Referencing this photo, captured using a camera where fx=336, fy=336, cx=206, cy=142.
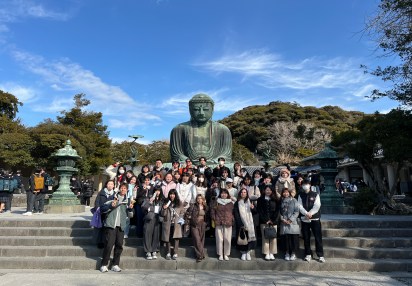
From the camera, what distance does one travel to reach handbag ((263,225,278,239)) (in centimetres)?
671

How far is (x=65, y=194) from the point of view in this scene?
11547 millimetres

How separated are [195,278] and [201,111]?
871 cm

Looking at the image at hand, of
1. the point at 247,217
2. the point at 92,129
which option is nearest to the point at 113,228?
the point at 247,217

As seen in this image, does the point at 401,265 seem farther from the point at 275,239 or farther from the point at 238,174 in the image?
the point at 238,174

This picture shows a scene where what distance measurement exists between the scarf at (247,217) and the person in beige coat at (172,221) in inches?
48.6

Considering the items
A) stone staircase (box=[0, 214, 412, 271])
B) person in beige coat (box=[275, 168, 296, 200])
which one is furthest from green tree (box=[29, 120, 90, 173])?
person in beige coat (box=[275, 168, 296, 200])

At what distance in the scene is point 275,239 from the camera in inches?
270

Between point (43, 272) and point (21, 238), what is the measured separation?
1534 mm

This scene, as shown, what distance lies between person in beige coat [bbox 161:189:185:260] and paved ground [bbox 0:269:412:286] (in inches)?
24.0

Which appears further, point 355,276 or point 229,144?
point 229,144

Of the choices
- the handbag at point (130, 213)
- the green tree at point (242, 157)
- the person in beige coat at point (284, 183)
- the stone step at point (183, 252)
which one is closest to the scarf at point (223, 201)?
the stone step at point (183, 252)

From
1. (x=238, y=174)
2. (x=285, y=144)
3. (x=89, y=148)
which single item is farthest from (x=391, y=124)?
(x=285, y=144)

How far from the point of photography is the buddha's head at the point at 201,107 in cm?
1398

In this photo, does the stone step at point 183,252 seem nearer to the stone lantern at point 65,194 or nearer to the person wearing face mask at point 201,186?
the person wearing face mask at point 201,186
